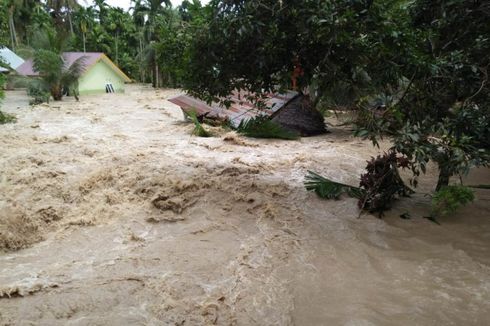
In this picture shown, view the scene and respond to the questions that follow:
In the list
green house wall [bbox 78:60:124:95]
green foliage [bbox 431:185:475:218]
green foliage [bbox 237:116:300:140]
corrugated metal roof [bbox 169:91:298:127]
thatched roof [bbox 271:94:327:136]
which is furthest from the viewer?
green house wall [bbox 78:60:124:95]

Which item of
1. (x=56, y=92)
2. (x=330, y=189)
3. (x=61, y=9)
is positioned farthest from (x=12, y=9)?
(x=330, y=189)

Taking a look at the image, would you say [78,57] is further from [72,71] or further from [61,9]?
[61,9]

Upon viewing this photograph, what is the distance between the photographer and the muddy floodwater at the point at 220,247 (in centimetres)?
A: 361

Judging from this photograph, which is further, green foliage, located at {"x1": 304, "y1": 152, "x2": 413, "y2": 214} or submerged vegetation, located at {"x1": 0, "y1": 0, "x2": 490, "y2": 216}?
green foliage, located at {"x1": 304, "y1": 152, "x2": 413, "y2": 214}

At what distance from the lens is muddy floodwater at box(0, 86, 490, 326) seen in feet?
11.8

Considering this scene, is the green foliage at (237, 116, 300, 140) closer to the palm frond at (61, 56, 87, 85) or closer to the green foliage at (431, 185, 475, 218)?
the green foliage at (431, 185, 475, 218)

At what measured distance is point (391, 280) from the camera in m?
4.05

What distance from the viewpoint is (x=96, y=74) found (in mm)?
26391

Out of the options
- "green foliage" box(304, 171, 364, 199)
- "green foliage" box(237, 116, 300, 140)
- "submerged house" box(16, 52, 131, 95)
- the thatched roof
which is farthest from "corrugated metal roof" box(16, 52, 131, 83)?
"green foliage" box(304, 171, 364, 199)

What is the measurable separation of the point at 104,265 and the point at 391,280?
3273mm

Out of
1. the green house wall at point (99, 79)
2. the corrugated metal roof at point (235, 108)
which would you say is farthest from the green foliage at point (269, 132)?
the green house wall at point (99, 79)

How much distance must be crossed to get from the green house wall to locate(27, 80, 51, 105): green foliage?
4303mm

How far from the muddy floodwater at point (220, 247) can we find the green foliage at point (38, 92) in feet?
39.7

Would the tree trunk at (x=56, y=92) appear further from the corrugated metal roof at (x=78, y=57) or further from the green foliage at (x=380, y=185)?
the green foliage at (x=380, y=185)
